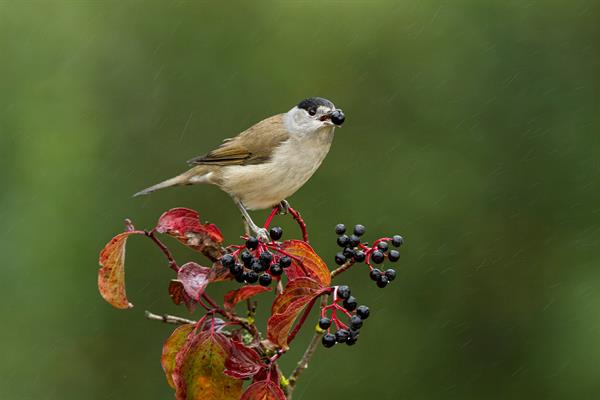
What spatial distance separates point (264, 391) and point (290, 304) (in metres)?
0.27

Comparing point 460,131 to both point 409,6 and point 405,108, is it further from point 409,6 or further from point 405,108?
point 409,6

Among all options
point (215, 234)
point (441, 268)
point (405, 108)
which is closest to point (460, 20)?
point (405, 108)

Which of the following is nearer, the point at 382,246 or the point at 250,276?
A: the point at 250,276

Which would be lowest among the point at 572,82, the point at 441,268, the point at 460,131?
the point at 441,268

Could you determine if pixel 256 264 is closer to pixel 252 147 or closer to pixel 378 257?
pixel 378 257

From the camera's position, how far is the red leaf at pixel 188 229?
264cm

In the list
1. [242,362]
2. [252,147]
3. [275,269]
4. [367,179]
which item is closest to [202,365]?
[242,362]

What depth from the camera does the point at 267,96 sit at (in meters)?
7.62

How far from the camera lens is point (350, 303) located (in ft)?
8.36

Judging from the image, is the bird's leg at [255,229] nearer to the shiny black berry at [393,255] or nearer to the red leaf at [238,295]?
the red leaf at [238,295]

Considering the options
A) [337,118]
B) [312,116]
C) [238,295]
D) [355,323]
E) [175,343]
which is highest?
[337,118]

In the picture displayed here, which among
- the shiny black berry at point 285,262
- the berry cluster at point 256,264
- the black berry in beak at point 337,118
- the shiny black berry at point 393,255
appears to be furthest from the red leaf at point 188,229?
the black berry in beak at point 337,118

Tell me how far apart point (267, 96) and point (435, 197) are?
5.82 ft

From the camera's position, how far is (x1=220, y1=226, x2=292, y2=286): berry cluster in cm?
264
